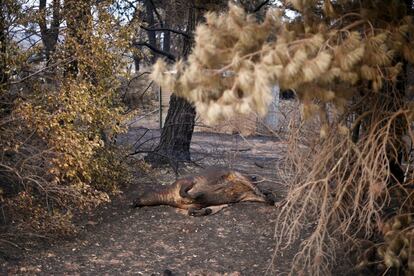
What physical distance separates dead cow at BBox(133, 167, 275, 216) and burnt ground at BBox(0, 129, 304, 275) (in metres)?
0.12

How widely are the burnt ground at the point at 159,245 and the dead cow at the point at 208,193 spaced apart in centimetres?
12

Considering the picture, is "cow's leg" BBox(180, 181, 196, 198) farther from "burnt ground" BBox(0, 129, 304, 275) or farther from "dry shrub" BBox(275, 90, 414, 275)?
"dry shrub" BBox(275, 90, 414, 275)

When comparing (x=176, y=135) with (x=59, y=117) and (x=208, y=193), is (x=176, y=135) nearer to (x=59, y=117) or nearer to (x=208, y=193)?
(x=208, y=193)

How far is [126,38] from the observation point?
26.4 ft

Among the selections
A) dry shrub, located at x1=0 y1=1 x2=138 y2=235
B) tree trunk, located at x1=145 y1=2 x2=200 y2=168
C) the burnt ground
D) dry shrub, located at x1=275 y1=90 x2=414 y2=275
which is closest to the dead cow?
the burnt ground

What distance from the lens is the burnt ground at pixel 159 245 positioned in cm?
658

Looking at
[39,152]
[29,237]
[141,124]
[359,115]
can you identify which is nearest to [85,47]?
[39,152]

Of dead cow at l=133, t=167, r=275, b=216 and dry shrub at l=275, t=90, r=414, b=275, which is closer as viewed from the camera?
dry shrub at l=275, t=90, r=414, b=275

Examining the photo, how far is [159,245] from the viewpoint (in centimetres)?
746

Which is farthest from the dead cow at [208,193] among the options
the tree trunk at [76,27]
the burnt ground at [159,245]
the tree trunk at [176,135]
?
the tree trunk at [76,27]

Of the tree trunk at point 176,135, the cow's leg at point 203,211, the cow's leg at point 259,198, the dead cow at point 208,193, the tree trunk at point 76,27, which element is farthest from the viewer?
the tree trunk at point 176,135

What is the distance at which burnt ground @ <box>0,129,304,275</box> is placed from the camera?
6.58 m

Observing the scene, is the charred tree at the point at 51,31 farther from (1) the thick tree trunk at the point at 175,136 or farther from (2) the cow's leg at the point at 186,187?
(1) the thick tree trunk at the point at 175,136

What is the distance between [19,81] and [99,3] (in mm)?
1608
